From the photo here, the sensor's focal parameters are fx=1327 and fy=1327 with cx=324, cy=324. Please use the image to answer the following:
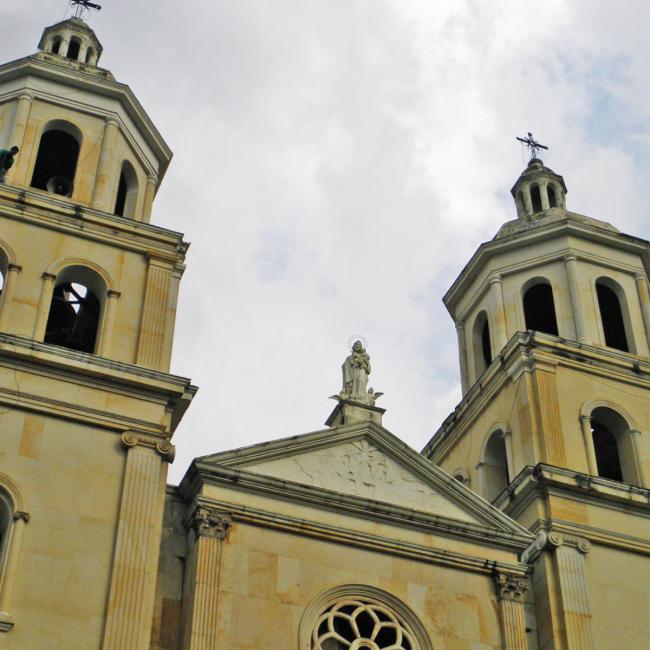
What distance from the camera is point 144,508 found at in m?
22.4

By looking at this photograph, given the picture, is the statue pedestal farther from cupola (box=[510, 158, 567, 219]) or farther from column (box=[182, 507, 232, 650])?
cupola (box=[510, 158, 567, 219])

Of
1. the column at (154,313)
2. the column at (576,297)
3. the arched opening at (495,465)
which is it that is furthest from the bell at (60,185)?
the column at (576,297)

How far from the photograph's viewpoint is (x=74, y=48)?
32562mm

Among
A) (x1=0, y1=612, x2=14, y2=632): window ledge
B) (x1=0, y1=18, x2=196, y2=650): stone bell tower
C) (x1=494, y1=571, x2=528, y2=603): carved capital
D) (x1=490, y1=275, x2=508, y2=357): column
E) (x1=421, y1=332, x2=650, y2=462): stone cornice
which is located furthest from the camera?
(x1=490, y1=275, x2=508, y2=357): column

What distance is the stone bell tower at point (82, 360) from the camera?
21.0 m

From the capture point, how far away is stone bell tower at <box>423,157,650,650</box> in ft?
84.7

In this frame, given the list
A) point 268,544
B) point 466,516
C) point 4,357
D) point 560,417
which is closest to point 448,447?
point 560,417

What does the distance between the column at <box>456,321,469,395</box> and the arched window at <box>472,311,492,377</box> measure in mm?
470

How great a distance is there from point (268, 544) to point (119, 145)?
10524mm

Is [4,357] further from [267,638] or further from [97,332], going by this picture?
[267,638]

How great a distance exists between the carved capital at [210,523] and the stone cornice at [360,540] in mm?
105

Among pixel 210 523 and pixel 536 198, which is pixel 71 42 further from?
pixel 210 523

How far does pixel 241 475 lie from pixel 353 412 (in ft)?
12.4

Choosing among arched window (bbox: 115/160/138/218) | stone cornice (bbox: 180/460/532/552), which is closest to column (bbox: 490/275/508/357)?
stone cornice (bbox: 180/460/532/552)
